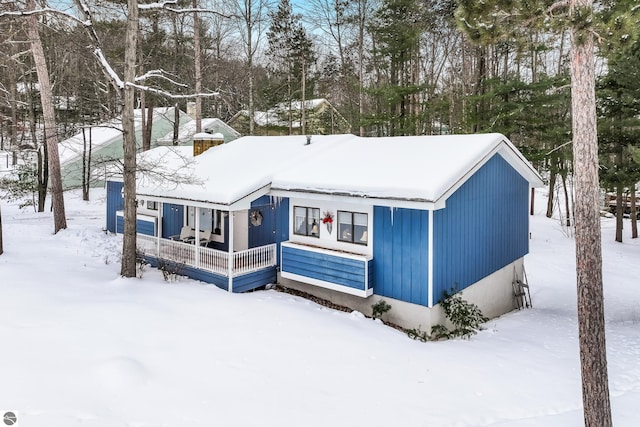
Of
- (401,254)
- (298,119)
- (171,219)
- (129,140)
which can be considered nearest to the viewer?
(401,254)

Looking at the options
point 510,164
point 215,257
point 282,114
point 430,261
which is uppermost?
point 282,114

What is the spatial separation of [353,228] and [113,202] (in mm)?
10628

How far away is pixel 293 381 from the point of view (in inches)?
274

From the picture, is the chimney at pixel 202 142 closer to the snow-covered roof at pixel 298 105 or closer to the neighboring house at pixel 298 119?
the neighboring house at pixel 298 119

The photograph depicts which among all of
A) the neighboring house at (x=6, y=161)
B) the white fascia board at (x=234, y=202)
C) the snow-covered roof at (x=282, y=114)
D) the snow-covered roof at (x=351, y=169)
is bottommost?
the white fascia board at (x=234, y=202)

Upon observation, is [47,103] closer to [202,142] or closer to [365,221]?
[202,142]

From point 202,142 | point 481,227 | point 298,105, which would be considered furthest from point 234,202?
point 298,105

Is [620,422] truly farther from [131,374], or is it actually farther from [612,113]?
[612,113]

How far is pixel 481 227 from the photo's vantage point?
1192cm

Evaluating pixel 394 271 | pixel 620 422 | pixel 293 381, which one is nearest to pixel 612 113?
pixel 394 271

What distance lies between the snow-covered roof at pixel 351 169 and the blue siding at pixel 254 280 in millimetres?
2009

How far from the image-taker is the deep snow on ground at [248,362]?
19.2 feet

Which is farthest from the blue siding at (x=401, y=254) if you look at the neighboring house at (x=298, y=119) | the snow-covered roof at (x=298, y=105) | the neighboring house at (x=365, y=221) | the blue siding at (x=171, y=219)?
the snow-covered roof at (x=298, y=105)

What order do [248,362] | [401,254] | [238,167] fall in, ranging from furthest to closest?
[238,167], [401,254], [248,362]
